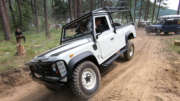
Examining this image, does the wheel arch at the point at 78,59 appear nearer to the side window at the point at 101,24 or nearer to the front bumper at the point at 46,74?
the front bumper at the point at 46,74

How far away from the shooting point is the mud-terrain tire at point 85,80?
227 cm

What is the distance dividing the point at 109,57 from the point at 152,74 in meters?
1.47

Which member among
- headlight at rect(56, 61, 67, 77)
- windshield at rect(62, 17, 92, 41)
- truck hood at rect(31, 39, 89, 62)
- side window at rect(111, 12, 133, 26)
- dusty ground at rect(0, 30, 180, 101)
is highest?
side window at rect(111, 12, 133, 26)

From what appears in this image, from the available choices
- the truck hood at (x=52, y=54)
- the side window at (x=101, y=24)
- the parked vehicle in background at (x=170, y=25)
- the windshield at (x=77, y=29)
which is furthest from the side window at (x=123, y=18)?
the parked vehicle in background at (x=170, y=25)

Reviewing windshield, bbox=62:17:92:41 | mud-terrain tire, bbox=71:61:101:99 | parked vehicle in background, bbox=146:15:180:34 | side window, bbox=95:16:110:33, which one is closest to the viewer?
mud-terrain tire, bbox=71:61:101:99

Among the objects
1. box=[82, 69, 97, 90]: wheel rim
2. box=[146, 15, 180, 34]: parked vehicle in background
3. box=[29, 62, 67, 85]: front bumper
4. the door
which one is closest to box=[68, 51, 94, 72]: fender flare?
box=[29, 62, 67, 85]: front bumper

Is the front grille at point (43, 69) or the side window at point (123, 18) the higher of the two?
the side window at point (123, 18)

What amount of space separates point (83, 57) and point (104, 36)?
118 cm

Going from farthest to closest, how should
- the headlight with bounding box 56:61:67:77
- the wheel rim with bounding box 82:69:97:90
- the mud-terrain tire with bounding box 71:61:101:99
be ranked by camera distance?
1. the wheel rim with bounding box 82:69:97:90
2. the mud-terrain tire with bounding box 71:61:101:99
3. the headlight with bounding box 56:61:67:77

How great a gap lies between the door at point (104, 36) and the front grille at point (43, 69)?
139 centimetres

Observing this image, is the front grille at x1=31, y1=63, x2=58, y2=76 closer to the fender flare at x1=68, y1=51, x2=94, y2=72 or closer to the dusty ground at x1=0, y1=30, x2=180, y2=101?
the fender flare at x1=68, y1=51, x2=94, y2=72

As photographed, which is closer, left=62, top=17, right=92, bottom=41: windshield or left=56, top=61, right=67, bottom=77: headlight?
left=56, top=61, right=67, bottom=77: headlight

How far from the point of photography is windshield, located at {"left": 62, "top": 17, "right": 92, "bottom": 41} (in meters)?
3.54

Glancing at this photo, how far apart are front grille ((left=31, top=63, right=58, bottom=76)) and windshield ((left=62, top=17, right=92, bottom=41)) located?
152 centimetres
